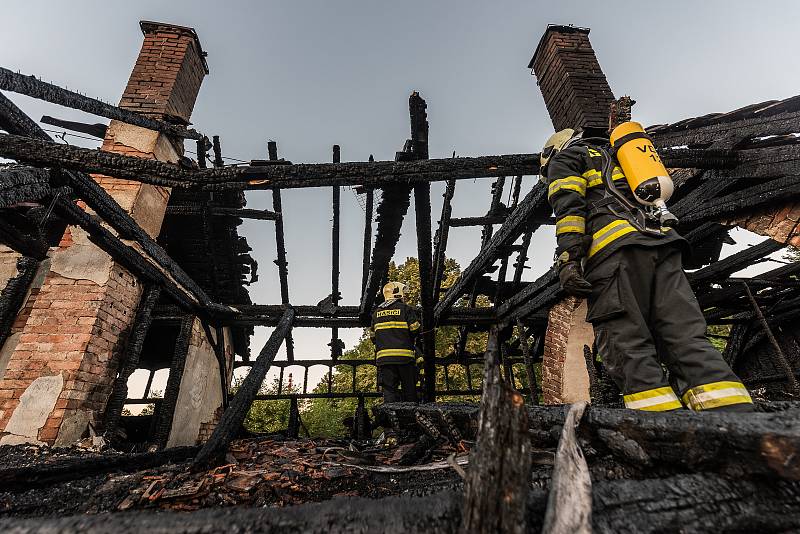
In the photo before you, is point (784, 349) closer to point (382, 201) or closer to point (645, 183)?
point (645, 183)

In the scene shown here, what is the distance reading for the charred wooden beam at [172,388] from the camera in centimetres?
489

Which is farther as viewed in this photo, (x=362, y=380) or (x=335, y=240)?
(x=362, y=380)

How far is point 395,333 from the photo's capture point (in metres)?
5.16

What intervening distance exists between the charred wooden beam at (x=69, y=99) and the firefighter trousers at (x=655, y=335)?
4.79m

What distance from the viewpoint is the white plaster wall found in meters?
5.53

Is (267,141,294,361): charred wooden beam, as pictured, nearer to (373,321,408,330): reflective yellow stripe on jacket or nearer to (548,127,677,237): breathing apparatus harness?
(373,321,408,330): reflective yellow stripe on jacket

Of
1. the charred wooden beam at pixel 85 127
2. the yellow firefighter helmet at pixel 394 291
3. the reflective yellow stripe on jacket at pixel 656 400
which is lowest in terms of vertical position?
the reflective yellow stripe on jacket at pixel 656 400

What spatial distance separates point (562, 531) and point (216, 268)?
6.85 m

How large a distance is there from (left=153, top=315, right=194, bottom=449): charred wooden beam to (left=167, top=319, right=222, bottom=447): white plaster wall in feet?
0.51

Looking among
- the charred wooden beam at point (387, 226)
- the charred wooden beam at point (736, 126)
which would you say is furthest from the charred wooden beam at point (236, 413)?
the charred wooden beam at point (736, 126)

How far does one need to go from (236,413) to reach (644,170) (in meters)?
3.78

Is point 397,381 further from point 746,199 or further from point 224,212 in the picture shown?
point 746,199

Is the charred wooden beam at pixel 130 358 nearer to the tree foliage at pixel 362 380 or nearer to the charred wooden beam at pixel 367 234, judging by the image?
the charred wooden beam at pixel 367 234

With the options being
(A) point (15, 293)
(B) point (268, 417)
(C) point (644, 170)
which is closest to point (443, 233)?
(C) point (644, 170)
